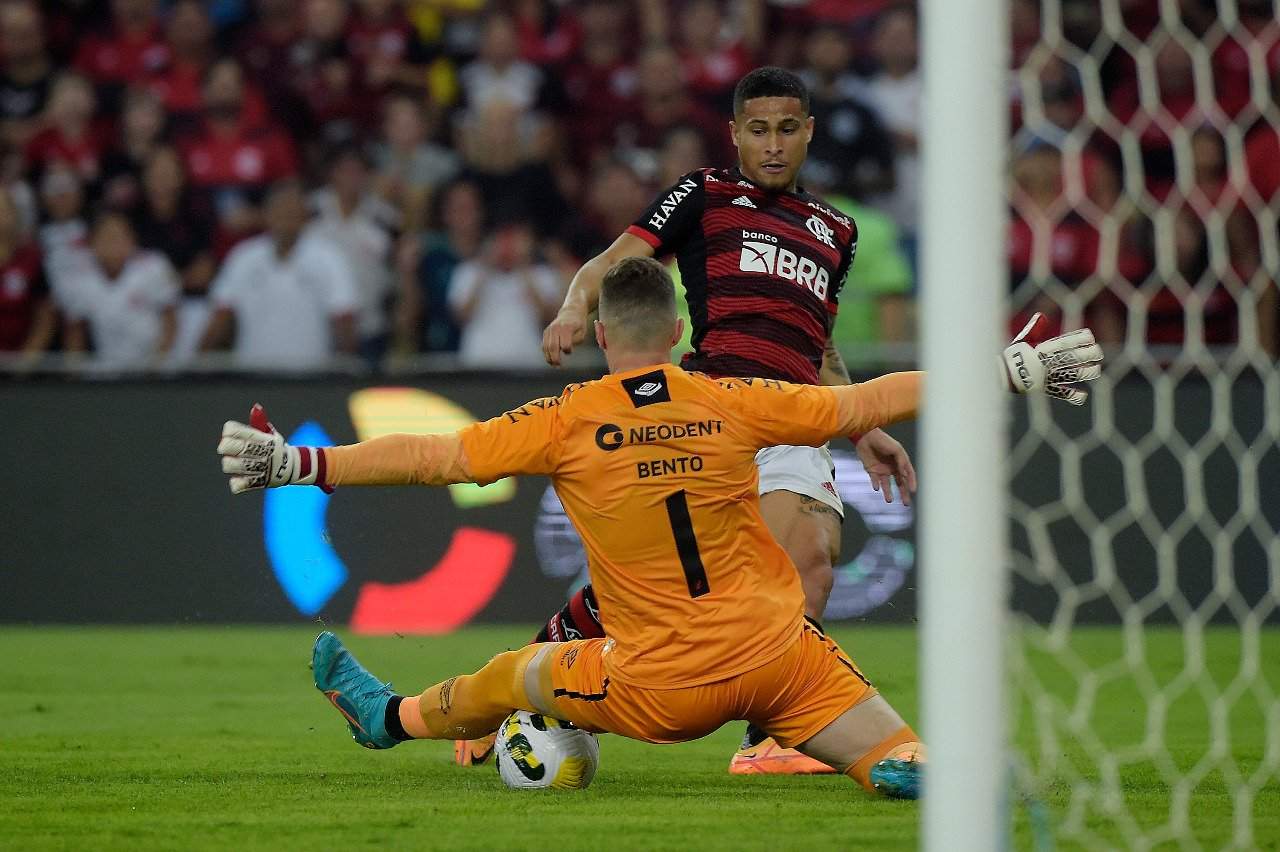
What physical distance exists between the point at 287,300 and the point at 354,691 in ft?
17.8

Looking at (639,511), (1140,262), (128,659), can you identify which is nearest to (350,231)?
(128,659)

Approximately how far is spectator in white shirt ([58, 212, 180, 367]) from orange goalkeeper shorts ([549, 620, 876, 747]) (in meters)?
6.49

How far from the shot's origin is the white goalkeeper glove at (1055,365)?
403 centimetres

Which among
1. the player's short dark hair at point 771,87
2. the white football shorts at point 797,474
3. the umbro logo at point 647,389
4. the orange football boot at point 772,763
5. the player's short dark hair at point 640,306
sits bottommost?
the orange football boot at point 772,763

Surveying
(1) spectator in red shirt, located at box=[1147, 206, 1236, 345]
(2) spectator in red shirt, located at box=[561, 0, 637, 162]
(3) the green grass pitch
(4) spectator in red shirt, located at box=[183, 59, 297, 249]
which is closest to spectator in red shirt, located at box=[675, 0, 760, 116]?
(2) spectator in red shirt, located at box=[561, 0, 637, 162]

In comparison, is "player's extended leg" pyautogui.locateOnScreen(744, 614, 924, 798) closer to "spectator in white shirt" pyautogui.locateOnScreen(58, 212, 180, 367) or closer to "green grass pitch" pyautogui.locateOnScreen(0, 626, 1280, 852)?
"green grass pitch" pyautogui.locateOnScreen(0, 626, 1280, 852)

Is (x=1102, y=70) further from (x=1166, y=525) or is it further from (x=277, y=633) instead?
(x=277, y=633)

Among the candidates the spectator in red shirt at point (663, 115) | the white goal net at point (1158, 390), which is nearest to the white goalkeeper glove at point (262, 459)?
the white goal net at point (1158, 390)

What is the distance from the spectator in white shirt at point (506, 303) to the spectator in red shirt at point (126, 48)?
3.16 metres

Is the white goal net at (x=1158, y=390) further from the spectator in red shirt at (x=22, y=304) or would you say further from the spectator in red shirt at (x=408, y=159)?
the spectator in red shirt at (x=22, y=304)

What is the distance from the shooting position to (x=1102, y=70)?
35.0ft

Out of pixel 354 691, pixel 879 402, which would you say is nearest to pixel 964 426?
pixel 879 402

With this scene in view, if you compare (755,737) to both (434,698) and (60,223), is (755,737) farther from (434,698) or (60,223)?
(60,223)

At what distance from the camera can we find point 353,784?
190 inches
